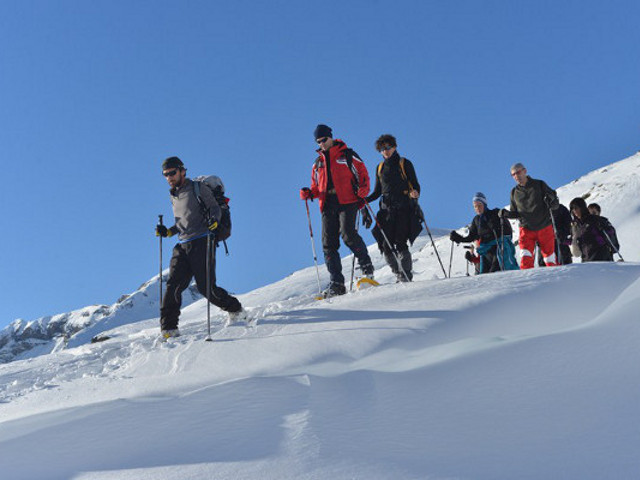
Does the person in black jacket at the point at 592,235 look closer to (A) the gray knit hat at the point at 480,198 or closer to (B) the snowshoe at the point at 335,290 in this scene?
(A) the gray knit hat at the point at 480,198

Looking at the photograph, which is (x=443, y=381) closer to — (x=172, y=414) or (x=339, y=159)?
(x=172, y=414)

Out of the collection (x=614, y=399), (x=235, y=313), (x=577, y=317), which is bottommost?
(x=614, y=399)

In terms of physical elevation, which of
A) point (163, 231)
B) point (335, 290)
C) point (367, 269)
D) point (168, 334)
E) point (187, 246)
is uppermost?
point (163, 231)

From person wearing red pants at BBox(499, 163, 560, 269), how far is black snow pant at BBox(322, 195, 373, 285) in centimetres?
245

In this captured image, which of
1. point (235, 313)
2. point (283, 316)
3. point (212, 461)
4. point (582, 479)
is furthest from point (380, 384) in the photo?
point (235, 313)

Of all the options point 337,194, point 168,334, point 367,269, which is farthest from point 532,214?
point 168,334

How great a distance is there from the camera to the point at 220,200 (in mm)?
6461

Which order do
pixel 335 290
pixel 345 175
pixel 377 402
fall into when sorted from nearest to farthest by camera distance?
1. pixel 377 402
2. pixel 345 175
3. pixel 335 290

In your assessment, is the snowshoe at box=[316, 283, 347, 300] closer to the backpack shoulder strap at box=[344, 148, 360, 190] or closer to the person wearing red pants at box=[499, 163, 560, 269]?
the backpack shoulder strap at box=[344, 148, 360, 190]

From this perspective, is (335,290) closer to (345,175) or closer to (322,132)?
(345,175)

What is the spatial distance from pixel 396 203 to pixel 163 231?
331 centimetres

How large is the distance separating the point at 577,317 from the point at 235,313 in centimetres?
385

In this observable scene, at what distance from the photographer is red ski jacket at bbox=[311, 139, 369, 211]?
24.8 feet

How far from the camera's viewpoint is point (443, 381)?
2973 mm
